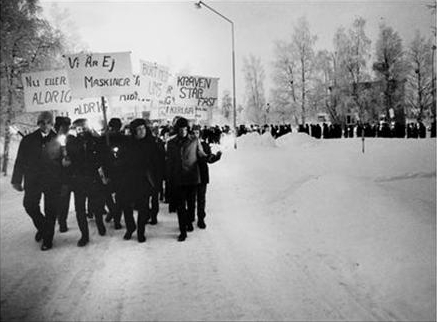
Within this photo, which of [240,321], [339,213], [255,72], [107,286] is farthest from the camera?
[255,72]

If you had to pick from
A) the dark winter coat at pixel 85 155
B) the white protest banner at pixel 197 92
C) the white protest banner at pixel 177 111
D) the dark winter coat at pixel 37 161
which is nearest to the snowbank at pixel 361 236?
the dark winter coat at pixel 85 155

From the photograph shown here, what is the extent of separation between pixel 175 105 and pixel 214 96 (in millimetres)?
1277

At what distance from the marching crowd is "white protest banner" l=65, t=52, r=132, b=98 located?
1.76 m

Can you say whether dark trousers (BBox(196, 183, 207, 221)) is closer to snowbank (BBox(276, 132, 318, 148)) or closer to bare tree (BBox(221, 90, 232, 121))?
snowbank (BBox(276, 132, 318, 148))

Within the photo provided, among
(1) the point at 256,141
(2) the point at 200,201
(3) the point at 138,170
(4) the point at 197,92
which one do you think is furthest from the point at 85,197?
(1) the point at 256,141

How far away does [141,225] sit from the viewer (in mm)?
6086

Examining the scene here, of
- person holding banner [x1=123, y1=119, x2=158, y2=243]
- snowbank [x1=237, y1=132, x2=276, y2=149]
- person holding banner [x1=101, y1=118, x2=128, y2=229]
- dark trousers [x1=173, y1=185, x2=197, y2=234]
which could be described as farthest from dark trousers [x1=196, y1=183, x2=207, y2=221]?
snowbank [x1=237, y1=132, x2=276, y2=149]

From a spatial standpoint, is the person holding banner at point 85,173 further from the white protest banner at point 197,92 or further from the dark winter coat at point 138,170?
the white protest banner at point 197,92

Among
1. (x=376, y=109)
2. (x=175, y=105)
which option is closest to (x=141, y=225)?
(x=175, y=105)

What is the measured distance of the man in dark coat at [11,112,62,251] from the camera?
546 centimetres

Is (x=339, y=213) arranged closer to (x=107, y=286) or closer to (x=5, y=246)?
(x=107, y=286)

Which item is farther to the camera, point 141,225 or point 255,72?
point 255,72

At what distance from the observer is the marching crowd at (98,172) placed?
5.57 metres

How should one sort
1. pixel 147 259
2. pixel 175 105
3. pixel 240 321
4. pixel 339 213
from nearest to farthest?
pixel 240 321
pixel 147 259
pixel 339 213
pixel 175 105
